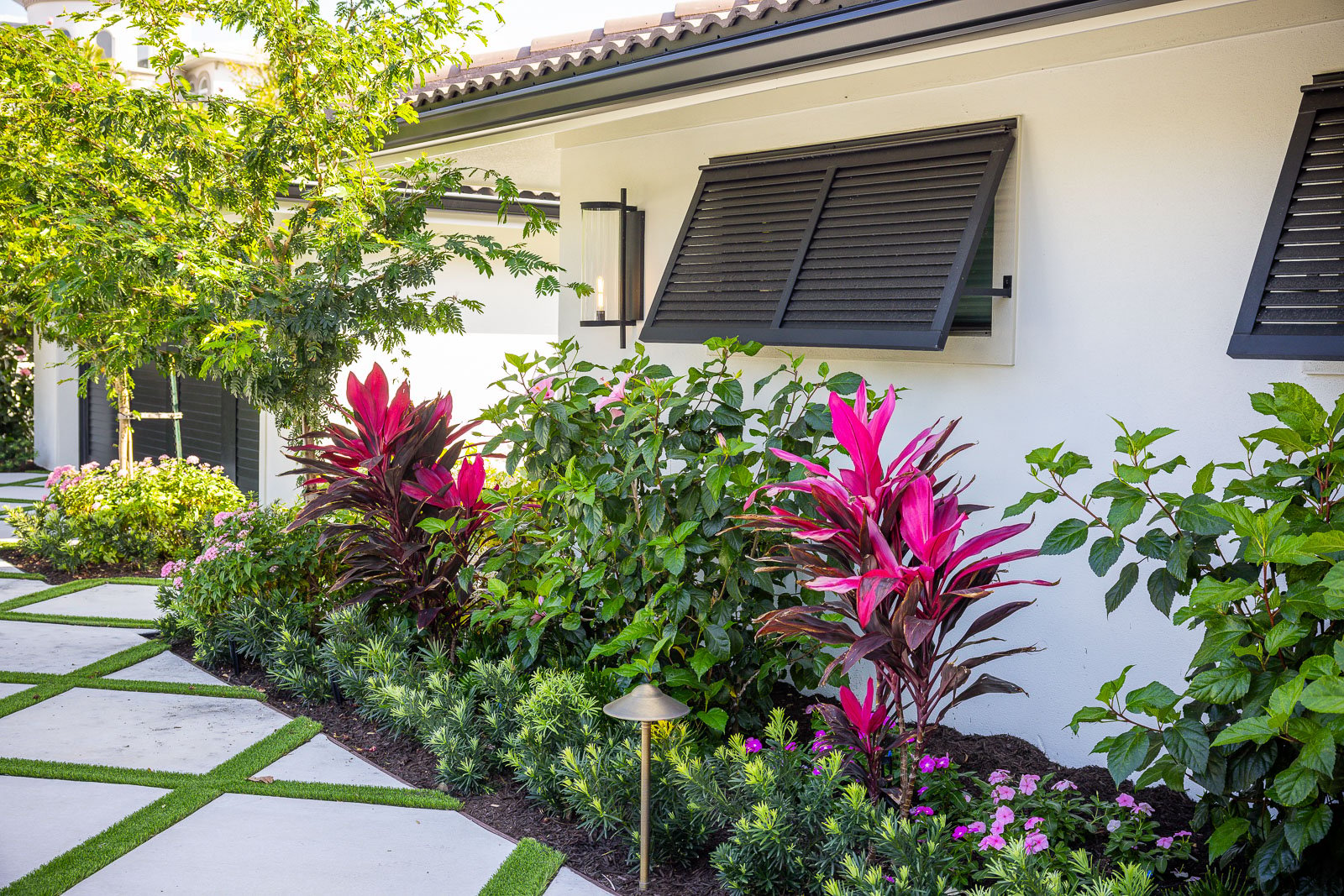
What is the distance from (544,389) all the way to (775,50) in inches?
66.5

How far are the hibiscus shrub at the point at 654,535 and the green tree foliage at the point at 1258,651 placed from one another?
1.25 metres

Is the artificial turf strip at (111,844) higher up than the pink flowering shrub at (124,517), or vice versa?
the pink flowering shrub at (124,517)

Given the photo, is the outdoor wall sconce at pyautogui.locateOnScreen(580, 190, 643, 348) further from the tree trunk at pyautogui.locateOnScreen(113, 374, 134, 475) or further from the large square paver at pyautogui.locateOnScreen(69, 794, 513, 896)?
the tree trunk at pyautogui.locateOnScreen(113, 374, 134, 475)

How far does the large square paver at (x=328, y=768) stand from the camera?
4043 mm

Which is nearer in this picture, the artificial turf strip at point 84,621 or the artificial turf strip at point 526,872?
the artificial turf strip at point 526,872

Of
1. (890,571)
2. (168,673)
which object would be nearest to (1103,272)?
(890,571)

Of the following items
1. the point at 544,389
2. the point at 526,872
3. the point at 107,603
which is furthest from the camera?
the point at 107,603

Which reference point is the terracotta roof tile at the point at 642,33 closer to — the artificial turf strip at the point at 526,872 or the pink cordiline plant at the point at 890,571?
the pink cordiline plant at the point at 890,571

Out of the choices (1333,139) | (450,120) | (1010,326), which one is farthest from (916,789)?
(450,120)

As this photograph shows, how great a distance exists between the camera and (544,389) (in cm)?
435

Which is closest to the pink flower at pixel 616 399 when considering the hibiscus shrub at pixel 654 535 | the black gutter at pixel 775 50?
the hibiscus shrub at pixel 654 535

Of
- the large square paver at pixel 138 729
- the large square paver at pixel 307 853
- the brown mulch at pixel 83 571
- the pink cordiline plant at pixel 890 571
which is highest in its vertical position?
the pink cordiline plant at pixel 890 571

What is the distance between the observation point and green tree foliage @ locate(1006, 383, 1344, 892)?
222 centimetres

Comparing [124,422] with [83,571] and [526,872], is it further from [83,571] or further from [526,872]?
[526,872]
